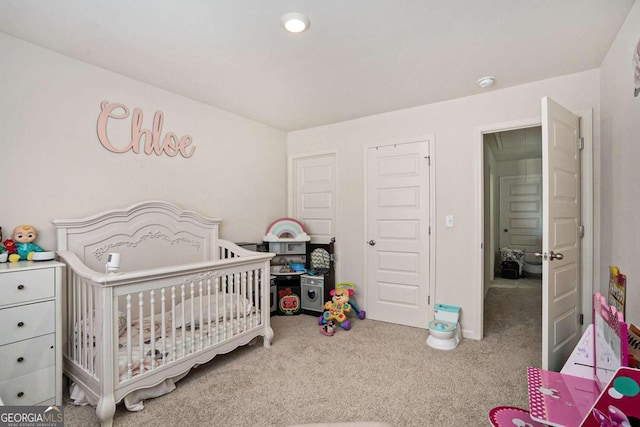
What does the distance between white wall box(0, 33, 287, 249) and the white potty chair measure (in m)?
2.20

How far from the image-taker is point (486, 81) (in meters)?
2.56

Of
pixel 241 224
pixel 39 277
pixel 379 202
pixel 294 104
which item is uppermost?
pixel 294 104

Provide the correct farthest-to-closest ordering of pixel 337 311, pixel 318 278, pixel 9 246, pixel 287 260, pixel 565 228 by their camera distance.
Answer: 1. pixel 287 260
2. pixel 318 278
3. pixel 337 311
4. pixel 565 228
5. pixel 9 246

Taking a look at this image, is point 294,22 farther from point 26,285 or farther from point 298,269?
point 298,269

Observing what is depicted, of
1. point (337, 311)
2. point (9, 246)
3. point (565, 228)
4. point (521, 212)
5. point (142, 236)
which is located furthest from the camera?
point (521, 212)

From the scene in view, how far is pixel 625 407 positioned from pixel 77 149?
3.01 metres

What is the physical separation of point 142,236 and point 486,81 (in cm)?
301

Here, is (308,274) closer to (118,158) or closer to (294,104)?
(294,104)

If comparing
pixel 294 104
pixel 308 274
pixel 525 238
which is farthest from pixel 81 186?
pixel 525 238

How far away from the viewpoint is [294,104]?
3123mm

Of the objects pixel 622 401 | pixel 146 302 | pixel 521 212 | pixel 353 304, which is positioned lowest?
pixel 353 304

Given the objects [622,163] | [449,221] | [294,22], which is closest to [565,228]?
[622,163]

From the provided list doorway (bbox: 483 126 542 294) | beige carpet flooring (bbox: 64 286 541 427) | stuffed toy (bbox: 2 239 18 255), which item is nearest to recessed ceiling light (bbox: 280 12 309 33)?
stuffed toy (bbox: 2 239 18 255)

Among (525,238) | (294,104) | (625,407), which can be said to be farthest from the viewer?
(525,238)
